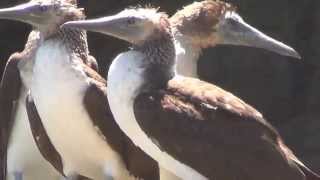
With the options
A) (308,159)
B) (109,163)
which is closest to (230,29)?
(109,163)

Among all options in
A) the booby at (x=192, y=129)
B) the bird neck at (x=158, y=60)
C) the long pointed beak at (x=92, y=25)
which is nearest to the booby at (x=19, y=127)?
the long pointed beak at (x=92, y=25)

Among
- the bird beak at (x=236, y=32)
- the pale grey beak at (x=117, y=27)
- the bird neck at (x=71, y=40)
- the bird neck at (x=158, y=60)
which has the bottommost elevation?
the bird beak at (x=236, y=32)

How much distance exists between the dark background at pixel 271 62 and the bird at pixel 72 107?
13.8 feet

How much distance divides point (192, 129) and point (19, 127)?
1616 millimetres

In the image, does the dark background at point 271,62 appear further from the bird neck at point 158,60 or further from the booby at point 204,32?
the bird neck at point 158,60

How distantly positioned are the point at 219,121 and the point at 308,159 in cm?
461

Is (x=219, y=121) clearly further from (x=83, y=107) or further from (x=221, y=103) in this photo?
(x=83, y=107)

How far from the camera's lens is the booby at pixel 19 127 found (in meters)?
6.78

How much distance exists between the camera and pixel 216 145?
5.75m

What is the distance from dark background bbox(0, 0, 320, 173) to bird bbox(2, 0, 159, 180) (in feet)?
13.8

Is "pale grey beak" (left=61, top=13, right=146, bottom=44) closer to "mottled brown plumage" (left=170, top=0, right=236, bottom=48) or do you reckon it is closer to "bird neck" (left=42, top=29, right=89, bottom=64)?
"bird neck" (left=42, top=29, right=89, bottom=64)

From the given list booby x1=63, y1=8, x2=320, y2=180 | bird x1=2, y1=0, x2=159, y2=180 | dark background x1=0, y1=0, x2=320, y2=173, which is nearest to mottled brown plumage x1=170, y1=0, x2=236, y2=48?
bird x1=2, y1=0, x2=159, y2=180

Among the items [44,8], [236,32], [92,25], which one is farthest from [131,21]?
[236,32]

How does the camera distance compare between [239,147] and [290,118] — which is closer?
[239,147]
